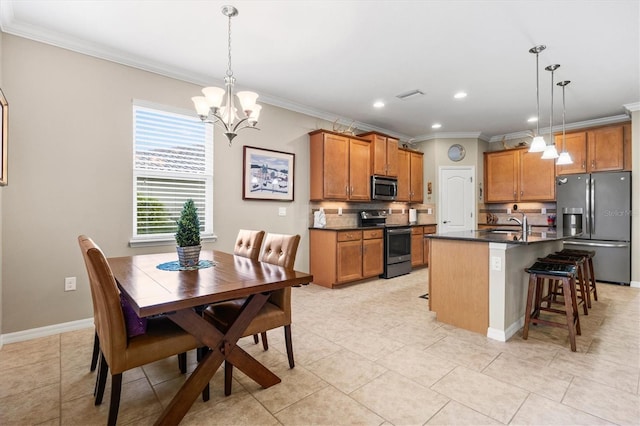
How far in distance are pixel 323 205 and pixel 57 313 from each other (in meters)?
3.45

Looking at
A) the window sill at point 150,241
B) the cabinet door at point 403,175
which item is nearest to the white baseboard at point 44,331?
the window sill at point 150,241

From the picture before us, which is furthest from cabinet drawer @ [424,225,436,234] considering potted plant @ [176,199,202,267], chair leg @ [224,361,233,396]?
chair leg @ [224,361,233,396]

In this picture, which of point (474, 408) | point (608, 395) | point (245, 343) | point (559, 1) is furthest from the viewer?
point (245, 343)

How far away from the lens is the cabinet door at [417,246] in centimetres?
584

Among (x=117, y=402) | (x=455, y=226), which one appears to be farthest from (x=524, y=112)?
(x=117, y=402)

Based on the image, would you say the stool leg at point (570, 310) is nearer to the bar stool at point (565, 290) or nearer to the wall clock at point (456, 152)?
the bar stool at point (565, 290)

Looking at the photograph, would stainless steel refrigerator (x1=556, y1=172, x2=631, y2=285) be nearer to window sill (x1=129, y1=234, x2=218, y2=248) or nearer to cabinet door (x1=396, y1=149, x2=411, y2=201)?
cabinet door (x1=396, y1=149, x2=411, y2=201)

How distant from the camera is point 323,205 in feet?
16.8

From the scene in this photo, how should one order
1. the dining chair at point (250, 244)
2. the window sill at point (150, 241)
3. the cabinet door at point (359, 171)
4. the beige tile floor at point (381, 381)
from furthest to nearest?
the cabinet door at point (359, 171) → the window sill at point (150, 241) → the dining chair at point (250, 244) → the beige tile floor at point (381, 381)

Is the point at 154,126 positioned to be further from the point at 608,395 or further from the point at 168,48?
the point at 608,395

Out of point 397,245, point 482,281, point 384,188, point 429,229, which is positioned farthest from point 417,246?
point 482,281

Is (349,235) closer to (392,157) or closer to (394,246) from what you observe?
(394,246)

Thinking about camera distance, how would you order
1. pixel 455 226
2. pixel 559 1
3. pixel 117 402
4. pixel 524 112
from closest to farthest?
pixel 117 402
pixel 559 1
pixel 524 112
pixel 455 226

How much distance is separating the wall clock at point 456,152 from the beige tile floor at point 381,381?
3.97 meters
